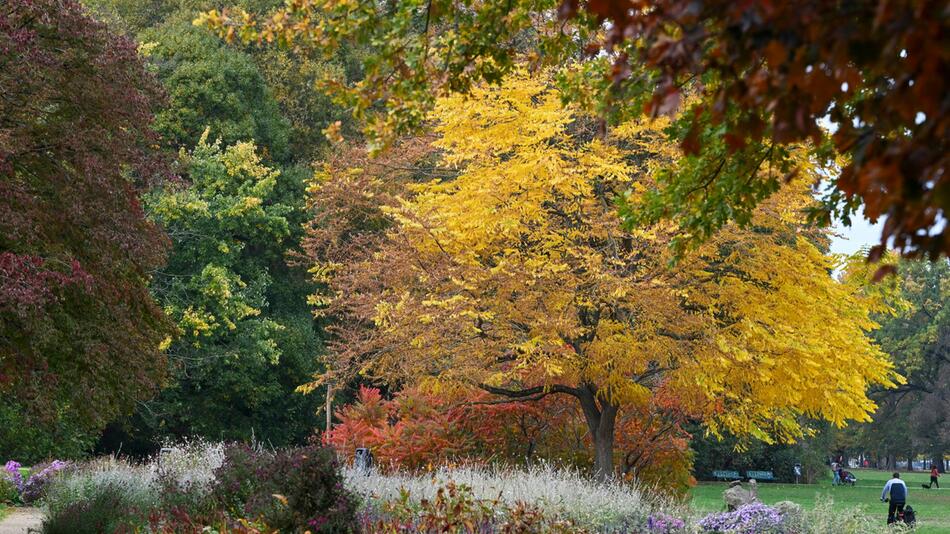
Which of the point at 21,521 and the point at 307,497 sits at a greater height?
the point at 307,497

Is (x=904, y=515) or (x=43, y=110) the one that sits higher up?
(x=43, y=110)

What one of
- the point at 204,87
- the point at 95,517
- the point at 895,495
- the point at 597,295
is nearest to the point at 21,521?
the point at 95,517

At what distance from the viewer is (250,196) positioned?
28.8 metres

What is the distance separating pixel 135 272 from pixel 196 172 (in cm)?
1492

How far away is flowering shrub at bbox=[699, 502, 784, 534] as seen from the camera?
11.3 meters

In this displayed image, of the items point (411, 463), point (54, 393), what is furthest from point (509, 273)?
point (54, 393)

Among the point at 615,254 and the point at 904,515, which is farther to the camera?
the point at 904,515

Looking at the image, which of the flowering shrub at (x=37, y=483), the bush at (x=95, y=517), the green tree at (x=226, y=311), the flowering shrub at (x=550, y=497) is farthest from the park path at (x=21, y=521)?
the green tree at (x=226, y=311)

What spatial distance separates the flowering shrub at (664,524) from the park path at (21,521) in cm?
850

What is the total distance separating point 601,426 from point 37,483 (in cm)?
1134

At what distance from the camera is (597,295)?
1540cm

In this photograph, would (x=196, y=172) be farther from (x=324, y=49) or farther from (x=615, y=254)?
(x=324, y=49)

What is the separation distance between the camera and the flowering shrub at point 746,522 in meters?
11.3

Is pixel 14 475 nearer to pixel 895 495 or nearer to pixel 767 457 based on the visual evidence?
pixel 895 495
